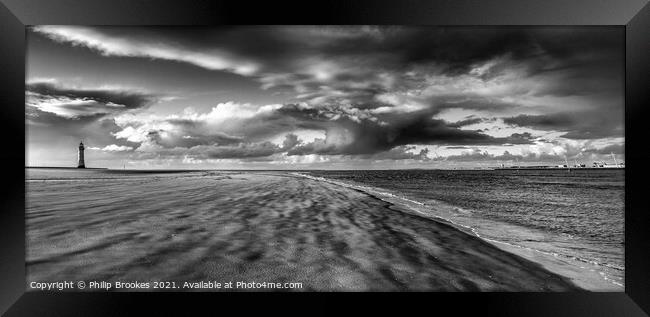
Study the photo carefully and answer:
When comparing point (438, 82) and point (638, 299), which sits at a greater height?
point (438, 82)

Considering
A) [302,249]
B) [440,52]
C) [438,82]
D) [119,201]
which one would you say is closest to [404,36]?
[440,52]

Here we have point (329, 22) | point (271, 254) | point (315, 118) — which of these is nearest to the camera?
point (329, 22)

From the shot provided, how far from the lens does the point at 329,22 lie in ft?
12.7

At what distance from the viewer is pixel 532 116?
805 cm

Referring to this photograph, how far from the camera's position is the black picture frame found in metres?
3.70

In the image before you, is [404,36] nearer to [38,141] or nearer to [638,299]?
[638,299]

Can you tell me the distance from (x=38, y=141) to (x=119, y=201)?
327 centimetres

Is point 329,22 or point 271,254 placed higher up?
point 329,22

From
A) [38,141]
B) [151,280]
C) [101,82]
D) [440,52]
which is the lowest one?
[151,280]

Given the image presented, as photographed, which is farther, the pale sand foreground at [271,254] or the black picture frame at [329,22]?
the pale sand foreground at [271,254]

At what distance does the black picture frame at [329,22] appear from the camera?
3.70m

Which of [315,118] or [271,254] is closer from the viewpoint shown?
[271,254]

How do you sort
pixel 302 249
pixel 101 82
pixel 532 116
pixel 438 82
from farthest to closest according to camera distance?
pixel 532 116
pixel 438 82
pixel 101 82
pixel 302 249

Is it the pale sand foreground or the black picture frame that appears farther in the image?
the pale sand foreground
